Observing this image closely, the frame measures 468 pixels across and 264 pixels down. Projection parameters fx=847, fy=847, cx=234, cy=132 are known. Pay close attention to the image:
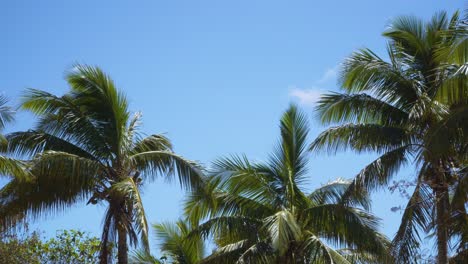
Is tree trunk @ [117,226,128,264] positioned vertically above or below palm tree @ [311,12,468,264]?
below

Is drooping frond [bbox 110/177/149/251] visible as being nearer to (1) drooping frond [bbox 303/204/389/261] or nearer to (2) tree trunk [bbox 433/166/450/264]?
(1) drooping frond [bbox 303/204/389/261]

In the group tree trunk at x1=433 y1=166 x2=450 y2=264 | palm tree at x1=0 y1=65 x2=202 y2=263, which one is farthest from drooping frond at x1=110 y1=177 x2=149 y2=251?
tree trunk at x1=433 y1=166 x2=450 y2=264

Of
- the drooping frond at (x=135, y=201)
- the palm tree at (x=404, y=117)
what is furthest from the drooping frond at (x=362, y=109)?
the drooping frond at (x=135, y=201)

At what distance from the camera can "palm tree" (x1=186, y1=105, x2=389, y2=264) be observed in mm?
20047

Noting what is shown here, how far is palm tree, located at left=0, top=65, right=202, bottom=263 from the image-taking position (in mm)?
19094

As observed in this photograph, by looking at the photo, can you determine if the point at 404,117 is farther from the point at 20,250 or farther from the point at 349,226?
the point at 20,250

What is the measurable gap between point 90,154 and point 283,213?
15.7 ft

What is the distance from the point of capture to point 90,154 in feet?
65.7

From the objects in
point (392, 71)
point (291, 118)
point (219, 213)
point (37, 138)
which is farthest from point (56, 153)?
point (392, 71)

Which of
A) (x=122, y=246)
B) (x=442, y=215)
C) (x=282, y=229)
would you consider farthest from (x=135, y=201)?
(x=442, y=215)

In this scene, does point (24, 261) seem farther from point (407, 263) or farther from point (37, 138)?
point (407, 263)

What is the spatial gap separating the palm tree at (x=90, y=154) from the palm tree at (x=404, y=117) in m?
3.73

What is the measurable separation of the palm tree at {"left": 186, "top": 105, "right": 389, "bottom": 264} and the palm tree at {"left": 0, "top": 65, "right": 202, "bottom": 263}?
1.47 m

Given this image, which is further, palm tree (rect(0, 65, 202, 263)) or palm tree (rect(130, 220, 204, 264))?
palm tree (rect(130, 220, 204, 264))
